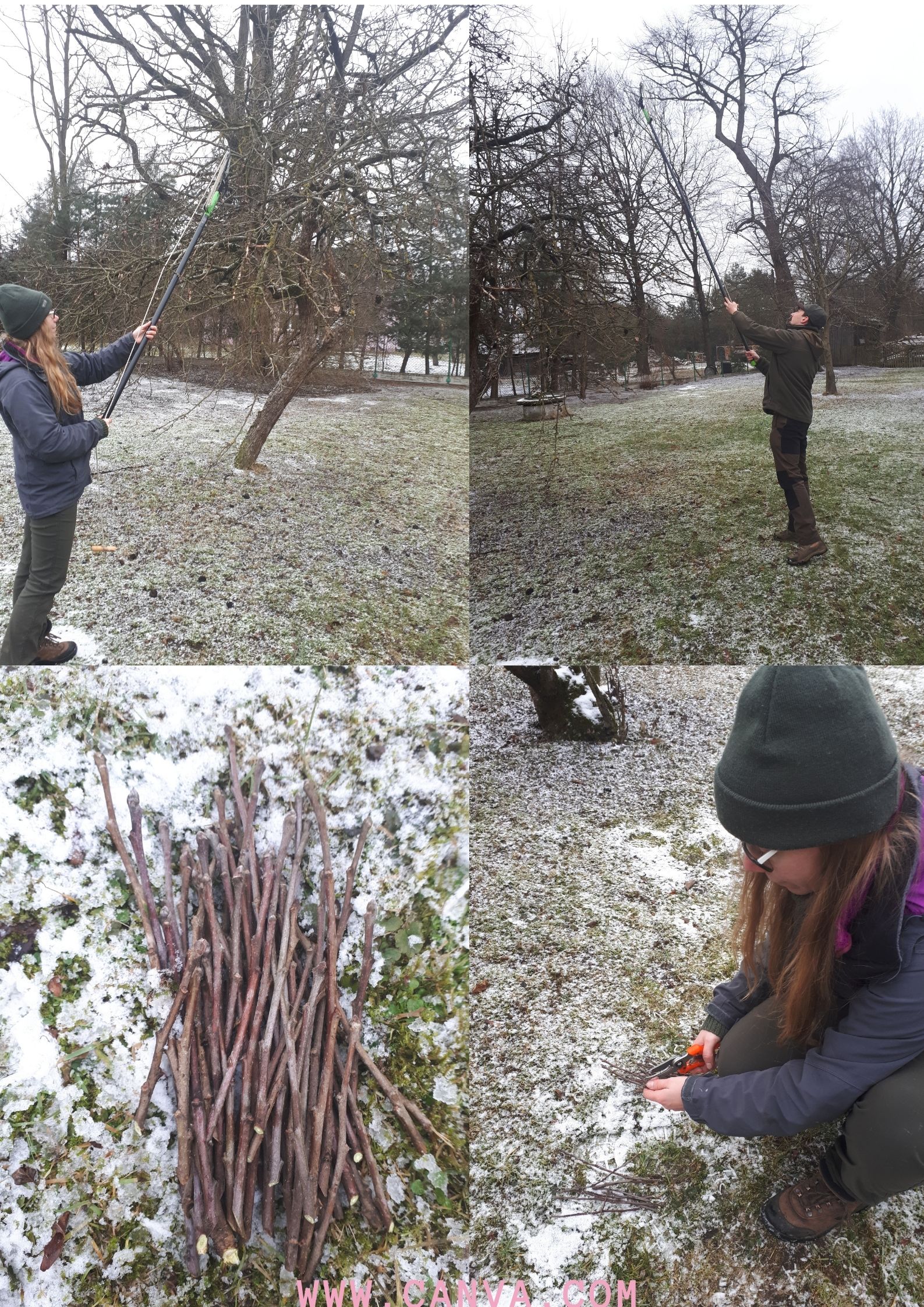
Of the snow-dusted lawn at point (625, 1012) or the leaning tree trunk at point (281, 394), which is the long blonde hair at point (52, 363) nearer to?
the leaning tree trunk at point (281, 394)

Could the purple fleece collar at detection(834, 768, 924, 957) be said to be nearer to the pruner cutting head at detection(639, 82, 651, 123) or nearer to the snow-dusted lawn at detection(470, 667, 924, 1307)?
the snow-dusted lawn at detection(470, 667, 924, 1307)

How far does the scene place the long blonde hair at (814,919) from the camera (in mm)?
1400

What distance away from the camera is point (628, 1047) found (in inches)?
92.4

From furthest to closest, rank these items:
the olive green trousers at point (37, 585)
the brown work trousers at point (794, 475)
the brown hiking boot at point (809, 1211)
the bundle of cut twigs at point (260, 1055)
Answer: the brown work trousers at point (794, 475) → the olive green trousers at point (37, 585) → the bundle of cut twigs at point (260, 1055) → the brown hiking boot at point (809, 1211)

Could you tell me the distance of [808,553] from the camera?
3.82 m

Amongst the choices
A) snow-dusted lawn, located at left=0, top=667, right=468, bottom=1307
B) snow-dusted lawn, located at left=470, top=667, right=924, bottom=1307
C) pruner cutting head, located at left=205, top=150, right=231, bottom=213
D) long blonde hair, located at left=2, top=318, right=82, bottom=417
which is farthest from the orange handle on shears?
pruner cutting head, located at left=205, top=150, right=231, bottom=213

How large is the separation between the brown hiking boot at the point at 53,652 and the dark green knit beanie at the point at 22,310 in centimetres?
127

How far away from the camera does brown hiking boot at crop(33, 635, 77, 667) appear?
312 cm

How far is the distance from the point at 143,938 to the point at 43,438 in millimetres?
1895

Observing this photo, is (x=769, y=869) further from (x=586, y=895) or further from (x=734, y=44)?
(x=734, y=44)

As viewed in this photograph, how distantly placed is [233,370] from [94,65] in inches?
56.5

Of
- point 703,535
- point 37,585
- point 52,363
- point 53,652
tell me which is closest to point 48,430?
point 52,363

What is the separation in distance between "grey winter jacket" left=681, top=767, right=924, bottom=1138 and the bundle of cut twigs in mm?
1044

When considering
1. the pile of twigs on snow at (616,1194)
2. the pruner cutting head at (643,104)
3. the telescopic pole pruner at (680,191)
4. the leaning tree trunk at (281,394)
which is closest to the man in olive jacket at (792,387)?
the telescopic pole pruner at (680,191)
